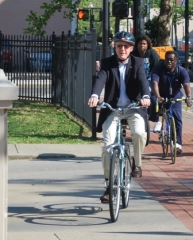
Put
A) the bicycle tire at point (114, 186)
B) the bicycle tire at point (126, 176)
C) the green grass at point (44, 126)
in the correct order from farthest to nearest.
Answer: the green grass at point (44, 126) < the bicycle tire at point (126, 176) < the bicycle tire at point (114, 186)

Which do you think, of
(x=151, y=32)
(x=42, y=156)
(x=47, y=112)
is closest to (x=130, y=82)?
(x=42, y=156)

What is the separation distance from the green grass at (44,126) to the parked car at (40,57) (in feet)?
4.59

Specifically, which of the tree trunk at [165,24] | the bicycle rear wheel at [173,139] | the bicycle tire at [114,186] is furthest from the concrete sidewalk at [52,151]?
the tree trunk at [165,24]

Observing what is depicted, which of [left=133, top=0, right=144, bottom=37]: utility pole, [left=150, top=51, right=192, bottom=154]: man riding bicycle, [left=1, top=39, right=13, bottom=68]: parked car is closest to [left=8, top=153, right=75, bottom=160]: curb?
[left=150, top=51, right=192, bottom=154]: man riding bicycle

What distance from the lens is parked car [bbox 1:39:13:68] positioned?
20173 mm

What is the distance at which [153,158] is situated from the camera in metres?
10.8

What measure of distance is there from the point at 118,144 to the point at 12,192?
77.9 inches

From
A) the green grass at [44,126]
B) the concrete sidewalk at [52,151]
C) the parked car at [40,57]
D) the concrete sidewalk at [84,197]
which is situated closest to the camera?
the concrete sidewalk at [84,197]

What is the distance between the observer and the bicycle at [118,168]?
663 cm

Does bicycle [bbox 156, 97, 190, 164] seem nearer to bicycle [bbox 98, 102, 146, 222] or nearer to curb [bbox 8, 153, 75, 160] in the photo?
curb [bbox 8, 153, 75, 160]

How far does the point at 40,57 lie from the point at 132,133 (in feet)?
43.0

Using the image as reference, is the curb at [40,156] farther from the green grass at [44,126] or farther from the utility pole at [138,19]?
the utility pole at [138,19]

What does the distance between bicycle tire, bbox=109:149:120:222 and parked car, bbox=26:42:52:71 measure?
13320 millimetres

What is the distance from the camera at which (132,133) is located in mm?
7223
